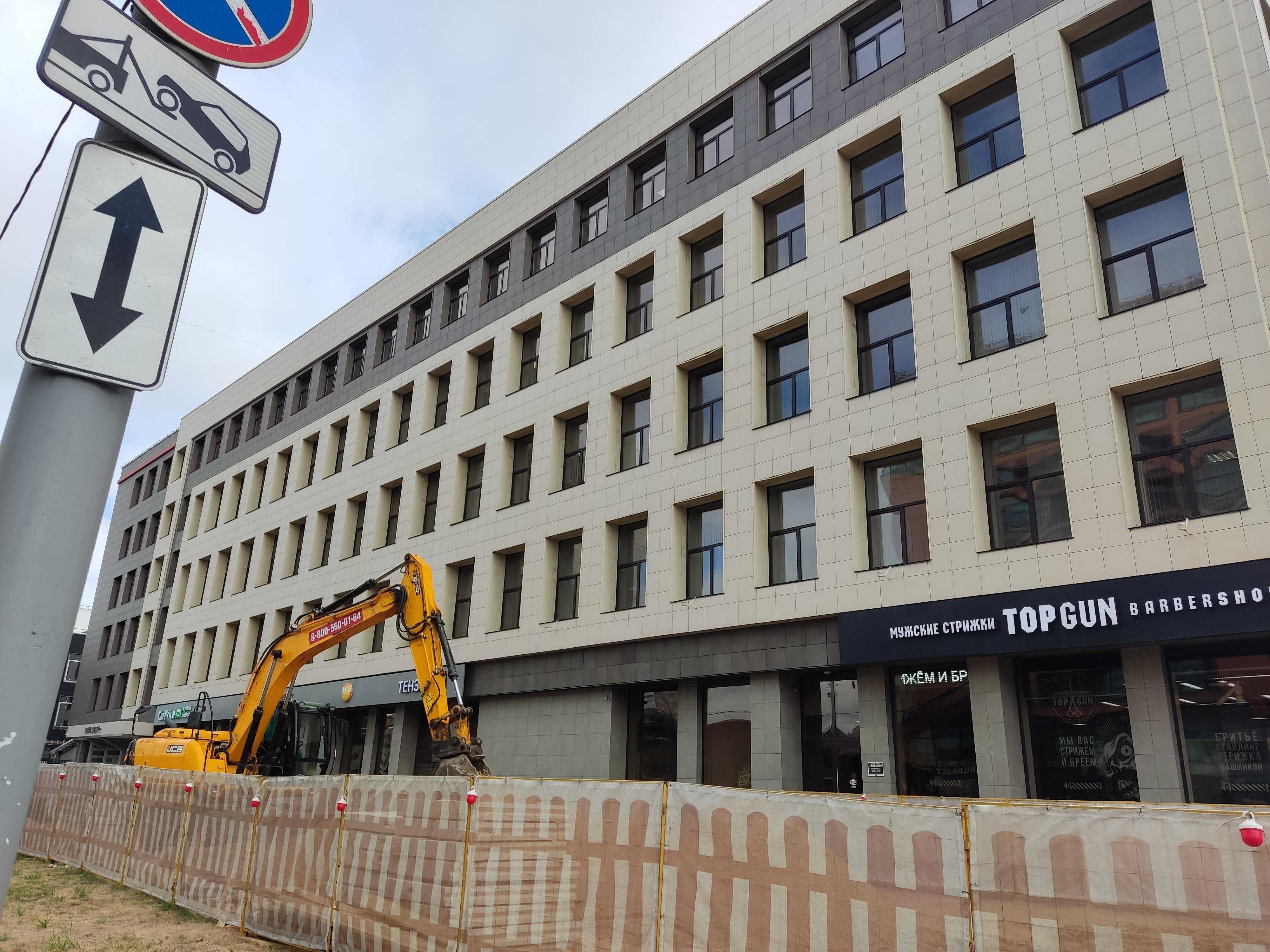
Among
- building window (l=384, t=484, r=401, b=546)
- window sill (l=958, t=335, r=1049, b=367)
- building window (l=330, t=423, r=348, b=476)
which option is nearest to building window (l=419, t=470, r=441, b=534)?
building window (l=384, t=484, r=401, b=546)

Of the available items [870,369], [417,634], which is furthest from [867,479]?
[417,634]

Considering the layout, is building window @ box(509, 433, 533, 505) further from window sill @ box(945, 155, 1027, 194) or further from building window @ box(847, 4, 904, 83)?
window sill @ box(945, 155, 1027, 194)

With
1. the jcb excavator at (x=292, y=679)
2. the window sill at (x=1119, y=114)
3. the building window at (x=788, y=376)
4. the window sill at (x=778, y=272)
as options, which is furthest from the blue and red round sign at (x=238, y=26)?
the window sill at (x=778, y=272)

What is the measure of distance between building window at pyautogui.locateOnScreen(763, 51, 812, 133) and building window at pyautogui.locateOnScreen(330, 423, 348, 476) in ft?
71.8

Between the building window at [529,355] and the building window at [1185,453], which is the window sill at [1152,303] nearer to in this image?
the building window at [1185,453]

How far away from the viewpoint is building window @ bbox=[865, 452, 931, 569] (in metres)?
18.4

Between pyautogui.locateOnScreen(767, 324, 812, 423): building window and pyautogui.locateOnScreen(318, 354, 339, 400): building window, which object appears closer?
pyautogui.locateOnScreen(767, 324, 812, 423): building window

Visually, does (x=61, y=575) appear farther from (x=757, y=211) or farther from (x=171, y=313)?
(x=757, y=211)

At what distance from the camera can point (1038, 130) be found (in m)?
18.1

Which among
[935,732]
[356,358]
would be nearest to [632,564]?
[935,732]

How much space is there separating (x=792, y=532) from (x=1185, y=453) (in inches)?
316

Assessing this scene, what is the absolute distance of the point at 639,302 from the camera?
26438 millimetres

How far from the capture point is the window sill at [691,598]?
21.1 metres

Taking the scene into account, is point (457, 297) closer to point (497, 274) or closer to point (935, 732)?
point (497, 274)
